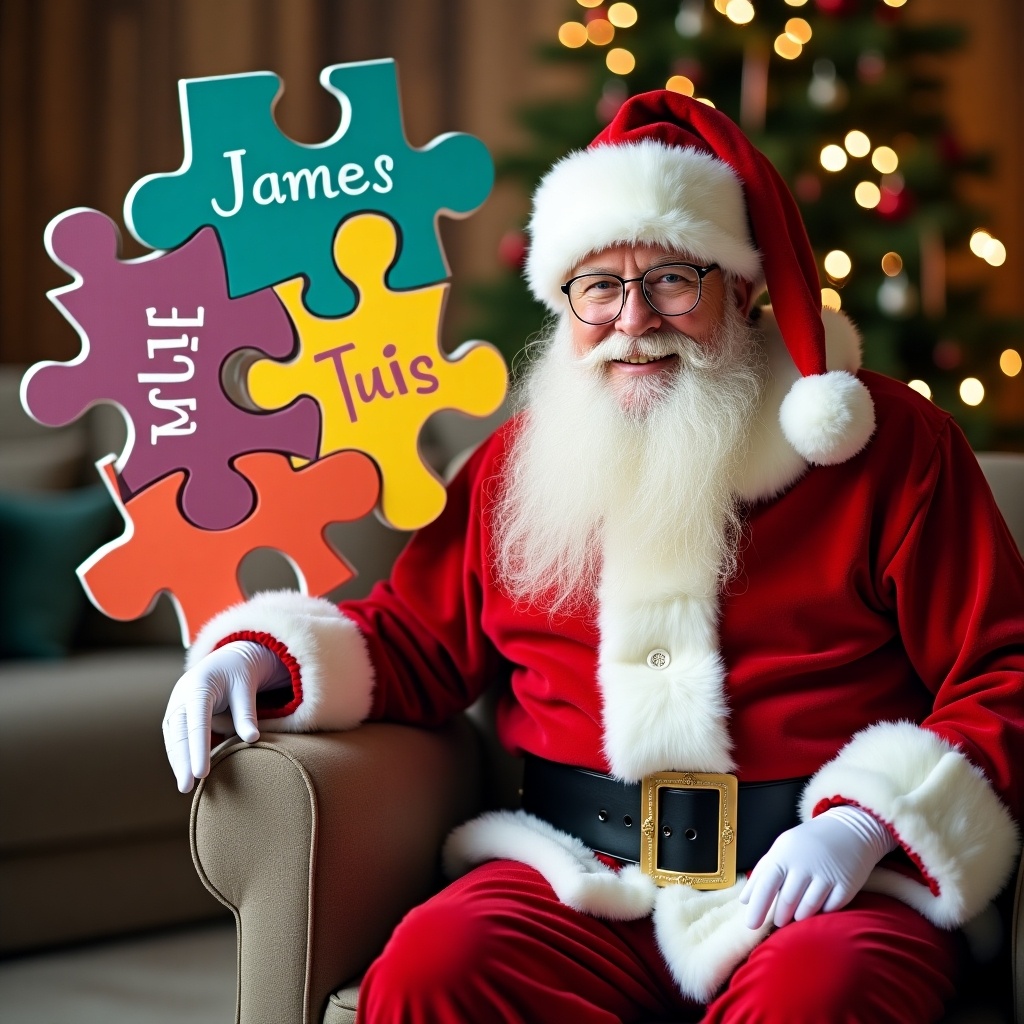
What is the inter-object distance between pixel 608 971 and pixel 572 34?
273 cm

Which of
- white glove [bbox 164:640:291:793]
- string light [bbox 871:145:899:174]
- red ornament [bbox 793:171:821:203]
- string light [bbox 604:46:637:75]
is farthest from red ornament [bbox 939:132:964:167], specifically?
white glove [bbox 164:640:291:793]

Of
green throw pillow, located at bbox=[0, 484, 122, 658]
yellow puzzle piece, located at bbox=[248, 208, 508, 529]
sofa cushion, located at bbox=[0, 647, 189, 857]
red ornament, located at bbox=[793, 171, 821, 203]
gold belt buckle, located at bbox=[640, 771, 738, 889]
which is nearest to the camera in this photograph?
gold belt buckle, located at bbox=[640, 771, 738, 889]

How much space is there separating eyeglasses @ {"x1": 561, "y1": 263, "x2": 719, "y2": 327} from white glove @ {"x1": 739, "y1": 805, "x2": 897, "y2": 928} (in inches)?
25.4

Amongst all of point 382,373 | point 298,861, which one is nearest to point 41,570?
point 382,373

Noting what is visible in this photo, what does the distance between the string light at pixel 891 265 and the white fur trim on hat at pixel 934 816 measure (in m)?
2.12

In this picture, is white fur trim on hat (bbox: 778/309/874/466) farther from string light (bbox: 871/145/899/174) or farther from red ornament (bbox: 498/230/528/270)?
string light (bbox: 871/145/899/174)

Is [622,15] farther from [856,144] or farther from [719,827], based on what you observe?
[719,827]

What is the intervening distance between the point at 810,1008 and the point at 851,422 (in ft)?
2.13

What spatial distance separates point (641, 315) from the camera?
1.43 m

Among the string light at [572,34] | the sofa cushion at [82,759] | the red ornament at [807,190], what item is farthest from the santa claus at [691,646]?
the string light at [572,34]

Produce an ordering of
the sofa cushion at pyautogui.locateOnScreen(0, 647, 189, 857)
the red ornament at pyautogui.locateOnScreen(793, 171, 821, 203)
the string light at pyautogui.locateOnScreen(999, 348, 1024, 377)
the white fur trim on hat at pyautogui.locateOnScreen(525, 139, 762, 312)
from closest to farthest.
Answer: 1. the white fur trim on hat at pyautogui.locateOnScreen(525, 139, 762, 312)
2. the sofa cushion at pyautogui.locateOnScreen(0, 647, 189, 857)
3. the red ornament at pyautogui.locateOnScreen(793, 171, 821, 203)
4. the string light at pyautogui.locateOnScreen(999, 348, 1024, 377)

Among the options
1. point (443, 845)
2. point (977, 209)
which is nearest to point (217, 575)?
point (443, 845)

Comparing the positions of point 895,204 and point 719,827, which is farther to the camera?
point 895,204

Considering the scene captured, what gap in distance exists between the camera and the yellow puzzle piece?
5.10ft
